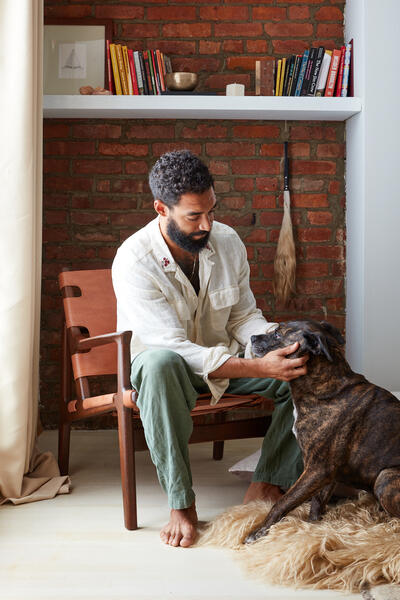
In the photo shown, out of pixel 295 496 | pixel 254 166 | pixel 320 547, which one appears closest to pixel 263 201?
pixel 254 166

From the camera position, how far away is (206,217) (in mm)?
2516

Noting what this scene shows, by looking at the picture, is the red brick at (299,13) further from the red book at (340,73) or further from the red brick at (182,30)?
the red brick at (182,30)

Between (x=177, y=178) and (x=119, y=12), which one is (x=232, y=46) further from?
(x=177, y=178)

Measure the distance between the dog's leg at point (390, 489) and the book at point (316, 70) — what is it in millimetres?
2149

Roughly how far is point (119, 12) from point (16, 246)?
1688mm

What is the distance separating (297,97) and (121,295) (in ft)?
5.15

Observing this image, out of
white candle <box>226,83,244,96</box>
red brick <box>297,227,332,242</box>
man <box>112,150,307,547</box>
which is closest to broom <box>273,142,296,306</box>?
red brick <box>297,227,332,242</box>

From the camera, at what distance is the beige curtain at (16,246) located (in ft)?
8.58

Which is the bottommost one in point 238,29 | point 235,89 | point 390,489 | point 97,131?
point 390,489

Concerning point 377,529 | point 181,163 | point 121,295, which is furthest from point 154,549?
point 181,163

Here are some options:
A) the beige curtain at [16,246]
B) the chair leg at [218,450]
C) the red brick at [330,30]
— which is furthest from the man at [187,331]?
the red brick at [330,30]

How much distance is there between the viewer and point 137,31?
3.66 meters

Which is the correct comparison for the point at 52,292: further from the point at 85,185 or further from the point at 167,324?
the point at 167,324

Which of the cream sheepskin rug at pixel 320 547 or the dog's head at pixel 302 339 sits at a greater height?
the dog's head at pixel 302 339
